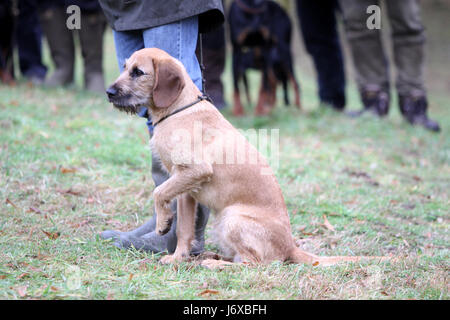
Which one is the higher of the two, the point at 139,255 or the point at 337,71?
the point at 337,71

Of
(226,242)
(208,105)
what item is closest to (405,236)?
(226,242)

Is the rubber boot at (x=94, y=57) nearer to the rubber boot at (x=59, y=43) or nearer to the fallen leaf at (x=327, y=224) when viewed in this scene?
the rubber boot at (x=59, y=43)

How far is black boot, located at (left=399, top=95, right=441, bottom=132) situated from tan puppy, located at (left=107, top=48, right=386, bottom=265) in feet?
16.8

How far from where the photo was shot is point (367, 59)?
26.0 feet

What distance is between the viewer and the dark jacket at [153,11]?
3.28 metres

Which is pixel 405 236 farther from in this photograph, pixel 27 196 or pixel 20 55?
pixel 20 55

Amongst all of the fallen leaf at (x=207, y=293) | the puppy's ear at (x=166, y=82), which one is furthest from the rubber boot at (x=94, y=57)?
the fallen leaf at (x=207, y=293)

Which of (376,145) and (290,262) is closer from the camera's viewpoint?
(290,262)

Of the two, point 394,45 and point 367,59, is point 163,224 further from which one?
point 394,45

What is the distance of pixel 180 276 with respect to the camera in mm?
2896

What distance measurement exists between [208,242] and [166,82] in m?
1.31

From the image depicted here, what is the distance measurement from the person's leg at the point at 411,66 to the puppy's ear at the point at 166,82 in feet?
17.6

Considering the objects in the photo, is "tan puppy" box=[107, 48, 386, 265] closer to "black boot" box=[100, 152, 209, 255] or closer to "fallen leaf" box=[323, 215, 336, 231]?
"black boot" box=[100, 152, 209, 255]

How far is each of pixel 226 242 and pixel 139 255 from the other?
57cm
